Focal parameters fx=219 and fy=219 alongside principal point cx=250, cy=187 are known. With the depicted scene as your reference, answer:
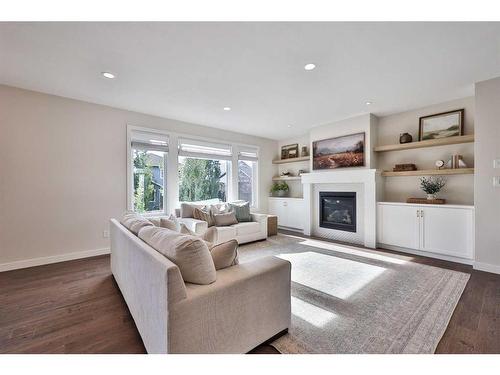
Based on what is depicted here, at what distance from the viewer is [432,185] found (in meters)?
3.57

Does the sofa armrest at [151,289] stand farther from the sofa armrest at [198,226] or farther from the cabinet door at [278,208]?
the cabinet door at [278,208]

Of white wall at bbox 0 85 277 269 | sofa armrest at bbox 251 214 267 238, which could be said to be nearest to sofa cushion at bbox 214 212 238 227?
sofa armrest at bbox 251 214 267 238

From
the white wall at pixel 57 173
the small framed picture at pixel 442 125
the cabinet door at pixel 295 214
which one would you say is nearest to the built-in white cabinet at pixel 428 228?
the small framed picture at pixel 442 125

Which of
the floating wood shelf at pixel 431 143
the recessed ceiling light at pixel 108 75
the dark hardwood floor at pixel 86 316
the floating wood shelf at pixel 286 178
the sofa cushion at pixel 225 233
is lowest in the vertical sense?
the dark hardwood floor at pixel 86 316

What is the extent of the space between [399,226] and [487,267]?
111cm

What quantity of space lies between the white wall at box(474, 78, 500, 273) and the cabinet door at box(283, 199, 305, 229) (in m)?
2.96

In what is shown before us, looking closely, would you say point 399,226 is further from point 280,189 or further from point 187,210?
point 187,210

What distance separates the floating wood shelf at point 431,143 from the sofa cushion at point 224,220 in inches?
119

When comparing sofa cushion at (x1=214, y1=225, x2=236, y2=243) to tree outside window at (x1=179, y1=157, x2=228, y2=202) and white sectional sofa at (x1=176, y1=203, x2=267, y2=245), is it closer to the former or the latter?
white sectional sofa at (x1=176, y1=203, x2=267, y2=245)

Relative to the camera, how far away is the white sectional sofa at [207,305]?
1114 mm

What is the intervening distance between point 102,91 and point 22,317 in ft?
8.96

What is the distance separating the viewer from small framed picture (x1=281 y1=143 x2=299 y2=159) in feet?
19.2

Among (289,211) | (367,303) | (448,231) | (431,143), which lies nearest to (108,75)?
(367,303)
